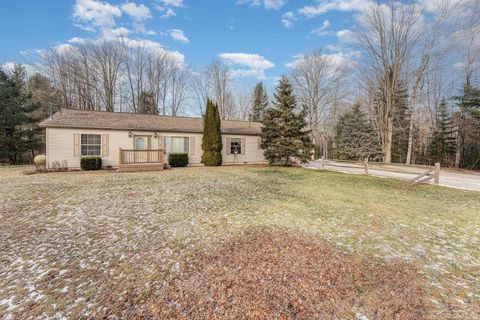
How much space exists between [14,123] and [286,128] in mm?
20724

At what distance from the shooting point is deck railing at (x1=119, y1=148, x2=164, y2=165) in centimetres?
1243

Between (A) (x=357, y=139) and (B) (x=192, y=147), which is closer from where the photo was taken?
(B) (x=192, y=147)

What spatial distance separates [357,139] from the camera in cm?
2530

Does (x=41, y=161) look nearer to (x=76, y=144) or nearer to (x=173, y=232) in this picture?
(x=76, y=144)

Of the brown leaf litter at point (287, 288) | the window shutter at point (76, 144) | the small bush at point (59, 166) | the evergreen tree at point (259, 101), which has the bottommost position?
the brown leaf litter at point (287, 288)

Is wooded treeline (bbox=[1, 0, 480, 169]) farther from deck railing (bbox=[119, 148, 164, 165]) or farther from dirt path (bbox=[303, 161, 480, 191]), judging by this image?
deck railing (bbox=[119, 148, 164, 165])

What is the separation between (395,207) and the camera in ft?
20.3

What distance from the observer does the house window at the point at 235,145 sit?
16625 millimetres

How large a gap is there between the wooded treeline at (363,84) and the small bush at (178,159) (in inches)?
326

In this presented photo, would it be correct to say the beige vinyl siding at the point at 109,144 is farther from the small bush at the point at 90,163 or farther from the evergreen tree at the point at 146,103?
the evergreen tree at the point at 146,103

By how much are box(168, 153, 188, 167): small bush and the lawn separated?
19.2 feet

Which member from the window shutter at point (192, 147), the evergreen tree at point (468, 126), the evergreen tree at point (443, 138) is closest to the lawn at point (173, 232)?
the window shutter at point (192, 147)

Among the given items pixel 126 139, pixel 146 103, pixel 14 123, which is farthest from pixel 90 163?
pixel 146 103

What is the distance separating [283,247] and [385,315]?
165 centimetres
